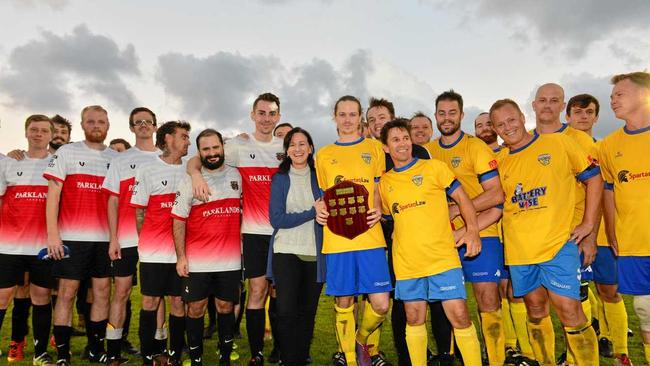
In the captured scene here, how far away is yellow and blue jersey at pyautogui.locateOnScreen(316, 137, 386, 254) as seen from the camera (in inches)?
179

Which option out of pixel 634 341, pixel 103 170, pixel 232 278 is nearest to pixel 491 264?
pixel 232 278

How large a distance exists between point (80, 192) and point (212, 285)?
6.95 ft

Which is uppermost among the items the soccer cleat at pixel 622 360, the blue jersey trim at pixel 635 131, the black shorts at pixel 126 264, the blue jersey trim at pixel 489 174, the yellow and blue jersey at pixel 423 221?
the blue jersey trim at pixel 635 131

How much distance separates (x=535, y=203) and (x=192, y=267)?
11.7 feet

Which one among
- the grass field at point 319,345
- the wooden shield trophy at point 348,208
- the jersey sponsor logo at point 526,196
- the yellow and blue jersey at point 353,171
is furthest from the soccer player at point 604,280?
the wooden shield trophy at point 348,208

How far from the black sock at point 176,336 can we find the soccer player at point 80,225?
1096 millimetres

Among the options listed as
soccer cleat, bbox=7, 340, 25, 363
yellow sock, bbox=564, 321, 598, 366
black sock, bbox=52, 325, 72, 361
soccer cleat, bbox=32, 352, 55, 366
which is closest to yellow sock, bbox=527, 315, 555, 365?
yellow sock, bbox=564, 321, 598, 366

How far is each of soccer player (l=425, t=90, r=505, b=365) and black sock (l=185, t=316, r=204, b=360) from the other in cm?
294

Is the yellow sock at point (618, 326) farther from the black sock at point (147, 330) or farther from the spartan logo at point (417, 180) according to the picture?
the black sock at point (147, 330)

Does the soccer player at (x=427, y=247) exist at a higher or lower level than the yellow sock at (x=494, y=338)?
higher

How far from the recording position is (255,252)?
5523 mm

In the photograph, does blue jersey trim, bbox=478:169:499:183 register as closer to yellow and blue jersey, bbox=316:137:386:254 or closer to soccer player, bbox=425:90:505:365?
soccer player, bbox=425:90:505:365

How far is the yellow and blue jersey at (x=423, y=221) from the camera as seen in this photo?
4.16 meters

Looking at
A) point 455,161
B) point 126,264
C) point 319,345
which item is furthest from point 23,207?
point 455,161
